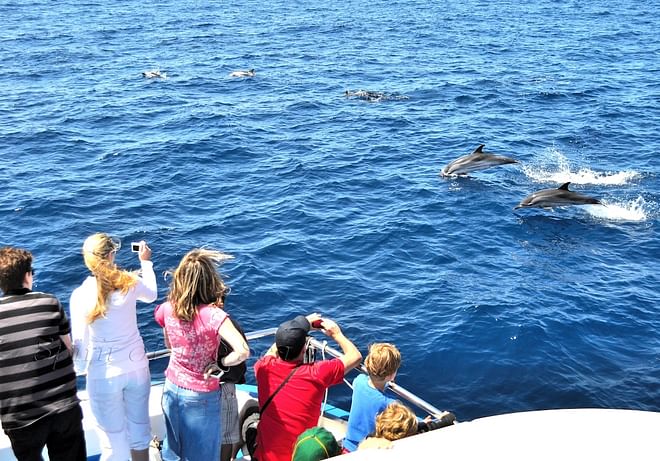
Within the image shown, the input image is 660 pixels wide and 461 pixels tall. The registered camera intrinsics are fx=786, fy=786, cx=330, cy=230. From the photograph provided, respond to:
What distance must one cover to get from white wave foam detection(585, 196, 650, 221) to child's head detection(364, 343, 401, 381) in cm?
1507

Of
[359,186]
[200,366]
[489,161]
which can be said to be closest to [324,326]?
[200,366]

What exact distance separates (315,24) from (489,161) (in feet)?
92.0

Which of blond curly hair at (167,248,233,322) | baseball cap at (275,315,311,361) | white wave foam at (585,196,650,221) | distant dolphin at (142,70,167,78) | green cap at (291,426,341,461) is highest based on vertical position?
blond curly hair at (167,248,233,322)

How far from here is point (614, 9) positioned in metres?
54.9

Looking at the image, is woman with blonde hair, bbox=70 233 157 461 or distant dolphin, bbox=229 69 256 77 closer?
woman with blonde hair, bbox=70 233 157 461

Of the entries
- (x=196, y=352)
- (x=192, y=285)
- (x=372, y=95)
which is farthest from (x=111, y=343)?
(x=372, y=95)

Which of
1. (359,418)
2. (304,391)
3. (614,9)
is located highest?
(304,391)

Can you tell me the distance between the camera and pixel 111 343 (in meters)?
6.42

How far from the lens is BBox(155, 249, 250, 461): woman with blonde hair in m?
6.15

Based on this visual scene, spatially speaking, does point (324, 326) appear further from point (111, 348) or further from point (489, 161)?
point (489, 161)

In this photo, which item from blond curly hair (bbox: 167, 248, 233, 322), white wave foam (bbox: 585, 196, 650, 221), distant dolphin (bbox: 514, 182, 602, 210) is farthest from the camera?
distant dolphin (bbox: 514, 182, 602, 210)

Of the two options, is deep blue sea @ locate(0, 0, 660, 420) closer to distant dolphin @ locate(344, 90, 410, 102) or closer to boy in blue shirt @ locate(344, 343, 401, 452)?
distant dolphin @ locate(344, 90, 410, 102)

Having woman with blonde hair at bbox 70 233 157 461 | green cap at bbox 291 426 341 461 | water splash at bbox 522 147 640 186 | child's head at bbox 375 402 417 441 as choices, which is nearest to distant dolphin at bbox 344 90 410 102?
water splash at bbox 522 147 640 186

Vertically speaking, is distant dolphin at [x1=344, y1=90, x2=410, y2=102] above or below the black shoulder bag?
below
